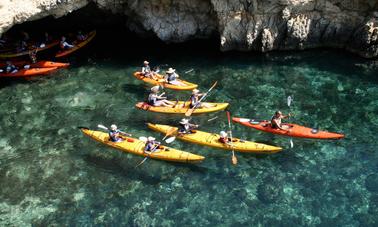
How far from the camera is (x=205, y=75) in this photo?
936 inches

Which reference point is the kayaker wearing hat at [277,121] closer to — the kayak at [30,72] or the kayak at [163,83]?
the kayak at [163,83]

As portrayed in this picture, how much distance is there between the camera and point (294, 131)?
18.6 metres

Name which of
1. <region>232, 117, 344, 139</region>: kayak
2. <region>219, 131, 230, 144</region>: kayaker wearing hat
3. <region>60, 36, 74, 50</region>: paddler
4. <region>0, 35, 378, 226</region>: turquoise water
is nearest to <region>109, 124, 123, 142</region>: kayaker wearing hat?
<region>0, 35, 378, 226</region>: turquoise water

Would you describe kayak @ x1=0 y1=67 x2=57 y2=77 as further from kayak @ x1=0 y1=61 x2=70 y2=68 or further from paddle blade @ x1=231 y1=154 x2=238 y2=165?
paddle blade @ x1=231 y1=154 x2=238 y2=165

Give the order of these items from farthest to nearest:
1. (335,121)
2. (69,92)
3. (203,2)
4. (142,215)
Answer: (203,2)
(69,92)
(335,121)
(142,215)

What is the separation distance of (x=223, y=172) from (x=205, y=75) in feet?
26.2

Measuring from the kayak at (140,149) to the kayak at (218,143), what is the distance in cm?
109

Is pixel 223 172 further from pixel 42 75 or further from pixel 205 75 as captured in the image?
pixel 42 75

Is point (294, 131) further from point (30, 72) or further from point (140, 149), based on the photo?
point (30, 72)

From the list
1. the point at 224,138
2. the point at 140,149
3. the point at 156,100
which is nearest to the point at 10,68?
the point at 156,100

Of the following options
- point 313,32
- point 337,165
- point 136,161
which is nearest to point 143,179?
point 136,161

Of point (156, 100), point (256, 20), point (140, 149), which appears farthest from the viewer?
point (256, 20)

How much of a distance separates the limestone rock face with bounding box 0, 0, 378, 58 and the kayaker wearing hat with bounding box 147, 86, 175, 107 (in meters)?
5.68

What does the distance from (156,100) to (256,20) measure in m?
7.42
